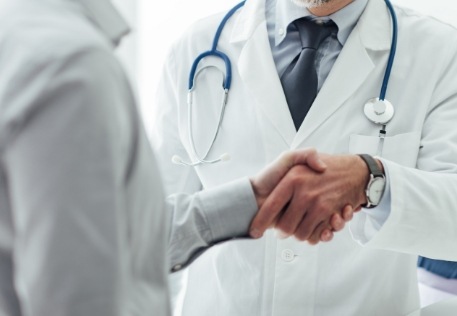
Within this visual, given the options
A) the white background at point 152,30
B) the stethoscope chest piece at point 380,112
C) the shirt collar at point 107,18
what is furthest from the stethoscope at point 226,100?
the white background at point 152,30

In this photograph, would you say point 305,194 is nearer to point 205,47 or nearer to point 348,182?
point 348,182

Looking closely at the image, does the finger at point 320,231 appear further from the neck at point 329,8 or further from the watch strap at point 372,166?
the neck at point 329,8

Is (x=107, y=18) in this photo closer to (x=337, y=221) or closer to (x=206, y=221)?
(x=206, y=221)

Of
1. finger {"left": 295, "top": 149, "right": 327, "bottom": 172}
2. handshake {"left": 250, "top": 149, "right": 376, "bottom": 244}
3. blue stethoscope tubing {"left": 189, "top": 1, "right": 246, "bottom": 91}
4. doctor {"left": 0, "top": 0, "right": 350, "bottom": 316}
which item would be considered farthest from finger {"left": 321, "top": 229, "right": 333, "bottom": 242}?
doctor {"left": 0, "top": 0, "right": 350, "bottom": 316}

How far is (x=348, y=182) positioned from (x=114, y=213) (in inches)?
25.4

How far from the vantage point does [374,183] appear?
1.17m

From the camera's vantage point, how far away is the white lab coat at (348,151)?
1207 mm

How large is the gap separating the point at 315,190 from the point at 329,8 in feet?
1.32

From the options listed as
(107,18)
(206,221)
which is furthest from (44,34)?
(206,221)

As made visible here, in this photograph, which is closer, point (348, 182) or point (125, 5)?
point (348, 182)

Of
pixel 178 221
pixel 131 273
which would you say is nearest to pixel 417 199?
pixel 178 221

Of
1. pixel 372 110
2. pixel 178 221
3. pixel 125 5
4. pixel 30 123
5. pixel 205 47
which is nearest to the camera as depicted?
pixel 30 123

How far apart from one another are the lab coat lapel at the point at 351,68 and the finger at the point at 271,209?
146 mm

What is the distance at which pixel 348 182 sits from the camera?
1.18 metres
